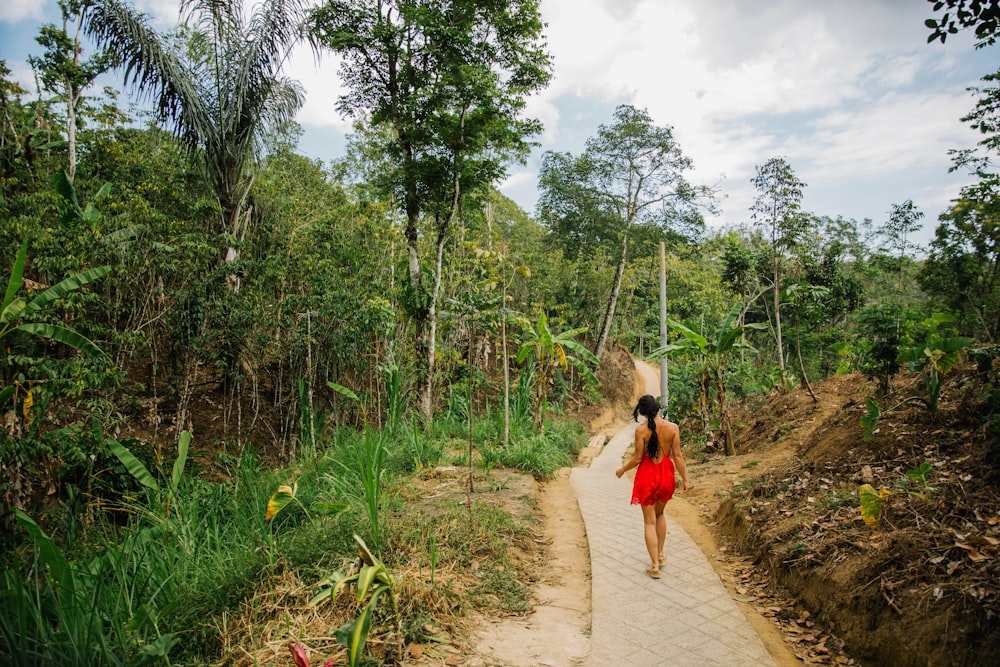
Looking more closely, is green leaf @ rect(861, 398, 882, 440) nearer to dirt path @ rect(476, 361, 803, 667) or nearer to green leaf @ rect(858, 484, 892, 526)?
green leaf @ rect(858, 484, 892, 526)

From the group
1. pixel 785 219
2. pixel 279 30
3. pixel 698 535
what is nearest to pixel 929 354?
pixel 698 535

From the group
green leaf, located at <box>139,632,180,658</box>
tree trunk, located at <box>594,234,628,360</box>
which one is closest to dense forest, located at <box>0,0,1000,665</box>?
green leaf, located at <box>139,632,180,658</box>

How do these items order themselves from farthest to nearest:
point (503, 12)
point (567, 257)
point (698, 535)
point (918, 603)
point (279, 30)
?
point (567, 257), point (279, 30), point (503, 12), point (698, 535), point (918, 603)

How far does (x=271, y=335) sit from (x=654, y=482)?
716 centimetres

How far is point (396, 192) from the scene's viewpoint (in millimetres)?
10875

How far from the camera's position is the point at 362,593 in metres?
3.10

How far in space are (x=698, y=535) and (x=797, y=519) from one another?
1357mm

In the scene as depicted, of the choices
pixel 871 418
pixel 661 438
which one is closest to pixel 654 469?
pixel 661 438

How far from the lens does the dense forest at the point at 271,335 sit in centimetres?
383

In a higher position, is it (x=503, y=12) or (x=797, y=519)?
(x=503, y=12)

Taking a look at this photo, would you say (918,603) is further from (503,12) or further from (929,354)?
(503,12)

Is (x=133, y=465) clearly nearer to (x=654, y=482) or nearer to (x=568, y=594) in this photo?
(x=568, y=594)

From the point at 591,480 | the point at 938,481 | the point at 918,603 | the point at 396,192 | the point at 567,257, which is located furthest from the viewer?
the point at 567,257

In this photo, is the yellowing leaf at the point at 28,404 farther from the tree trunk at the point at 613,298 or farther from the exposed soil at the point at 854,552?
the tree trunk at the point at 613,298
